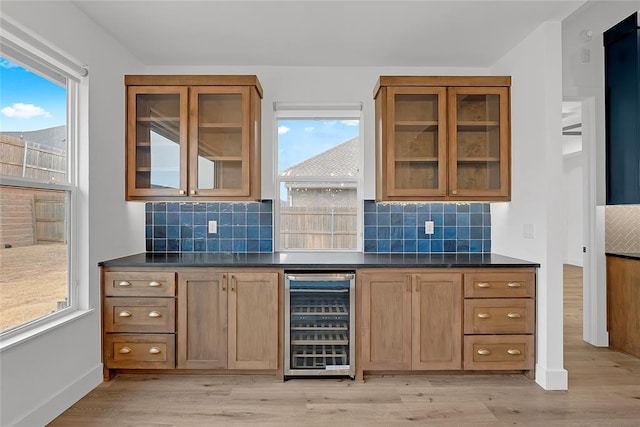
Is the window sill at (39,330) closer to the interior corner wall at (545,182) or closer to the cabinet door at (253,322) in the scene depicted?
the cabinet door at (253,322)

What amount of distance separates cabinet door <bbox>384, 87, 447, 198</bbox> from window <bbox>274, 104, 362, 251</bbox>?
0.54 m

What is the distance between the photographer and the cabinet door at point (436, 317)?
9.61 feet

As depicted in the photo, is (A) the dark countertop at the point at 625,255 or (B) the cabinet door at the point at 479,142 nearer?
(B) the cabinet door at the point at 479,142

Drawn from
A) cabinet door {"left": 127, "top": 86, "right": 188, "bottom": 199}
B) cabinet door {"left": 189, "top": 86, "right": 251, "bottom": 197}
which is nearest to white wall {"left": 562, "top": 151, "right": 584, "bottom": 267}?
cabinet door {"left": 189, "top": 86, "right": 251, "bottom": 197}

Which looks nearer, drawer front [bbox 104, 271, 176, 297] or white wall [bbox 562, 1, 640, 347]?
drawer front [bbox 104, 271, 176, 297]

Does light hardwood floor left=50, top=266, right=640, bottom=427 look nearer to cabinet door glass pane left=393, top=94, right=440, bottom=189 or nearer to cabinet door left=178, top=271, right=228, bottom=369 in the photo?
cabinet door left=178, top=271, right=228, bottom=369

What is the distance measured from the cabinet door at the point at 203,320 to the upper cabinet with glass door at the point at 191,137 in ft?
2.28

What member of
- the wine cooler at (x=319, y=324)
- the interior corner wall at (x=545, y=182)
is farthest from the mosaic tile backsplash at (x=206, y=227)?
the interior corner wall at (x=545, y=182)

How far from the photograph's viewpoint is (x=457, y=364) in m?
2.94

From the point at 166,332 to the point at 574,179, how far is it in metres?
9.36

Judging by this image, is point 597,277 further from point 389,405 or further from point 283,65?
point 283,65

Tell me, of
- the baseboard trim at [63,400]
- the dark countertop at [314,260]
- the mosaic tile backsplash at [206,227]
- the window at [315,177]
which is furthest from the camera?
the window at [315,177]

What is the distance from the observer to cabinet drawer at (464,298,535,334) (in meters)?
2.93

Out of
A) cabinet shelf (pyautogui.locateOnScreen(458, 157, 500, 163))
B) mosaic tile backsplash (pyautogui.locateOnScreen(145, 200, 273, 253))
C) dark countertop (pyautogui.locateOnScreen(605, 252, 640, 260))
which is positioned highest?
cabinet shelf (pyautogui.locateOnScreen(458, 157, 500, 163))
